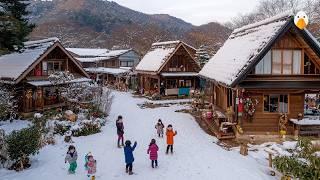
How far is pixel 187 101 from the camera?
130ft

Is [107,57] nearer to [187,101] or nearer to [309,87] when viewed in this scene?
[187,101]

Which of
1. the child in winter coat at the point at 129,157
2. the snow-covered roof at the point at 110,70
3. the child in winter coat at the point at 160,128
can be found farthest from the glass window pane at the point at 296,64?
the snow-covered roof at the point at 110,70

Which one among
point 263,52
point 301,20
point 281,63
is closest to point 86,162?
point 263,52

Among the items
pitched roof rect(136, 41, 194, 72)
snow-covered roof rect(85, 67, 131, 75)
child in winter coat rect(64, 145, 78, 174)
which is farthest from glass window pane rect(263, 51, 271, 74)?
snow-covered roof rect(85, 67, 131, 75)

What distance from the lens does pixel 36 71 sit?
29.8 metres

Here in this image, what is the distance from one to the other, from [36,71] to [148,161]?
1734 centimetres

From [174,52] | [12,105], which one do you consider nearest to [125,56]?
[174,52]

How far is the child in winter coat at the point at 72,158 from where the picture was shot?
568 inches

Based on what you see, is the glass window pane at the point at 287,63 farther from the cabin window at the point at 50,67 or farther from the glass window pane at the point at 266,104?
the cabin window at the point at 50,67

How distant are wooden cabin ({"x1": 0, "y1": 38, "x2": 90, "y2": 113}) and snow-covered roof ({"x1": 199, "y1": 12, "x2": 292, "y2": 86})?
13.3 metres

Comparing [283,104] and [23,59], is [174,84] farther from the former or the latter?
[283,104]

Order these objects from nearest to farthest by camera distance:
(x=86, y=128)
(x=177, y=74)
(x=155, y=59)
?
(x=86, y=128) < (x=177, y=74) < (x=155, y=59)

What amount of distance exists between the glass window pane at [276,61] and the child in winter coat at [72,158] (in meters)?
13.2

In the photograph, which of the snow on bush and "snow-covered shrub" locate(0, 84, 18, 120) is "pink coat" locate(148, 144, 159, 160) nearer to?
the snow on bush
